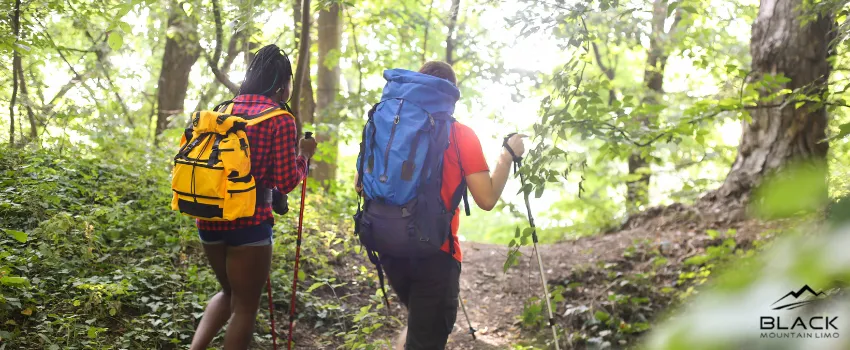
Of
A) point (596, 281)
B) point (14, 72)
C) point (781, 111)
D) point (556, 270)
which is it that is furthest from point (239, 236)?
point (781, 111)

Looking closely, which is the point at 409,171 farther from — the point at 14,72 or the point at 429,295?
the point at 14,72

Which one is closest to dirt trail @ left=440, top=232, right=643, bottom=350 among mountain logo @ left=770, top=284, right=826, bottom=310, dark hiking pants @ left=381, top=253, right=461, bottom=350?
dark hiking pants @ left=381, top=253, right=461, bottom=350

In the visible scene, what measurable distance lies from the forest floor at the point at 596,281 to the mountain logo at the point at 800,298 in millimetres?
4202

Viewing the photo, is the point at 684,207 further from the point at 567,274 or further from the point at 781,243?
the point at 781,243

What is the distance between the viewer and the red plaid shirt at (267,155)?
3631 millimetres

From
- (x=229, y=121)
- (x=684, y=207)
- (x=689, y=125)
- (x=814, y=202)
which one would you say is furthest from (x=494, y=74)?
(x=814, y=202)

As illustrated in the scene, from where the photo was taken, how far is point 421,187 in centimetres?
322

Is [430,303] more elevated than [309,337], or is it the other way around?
[430,303]

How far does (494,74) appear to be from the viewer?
8828 mm

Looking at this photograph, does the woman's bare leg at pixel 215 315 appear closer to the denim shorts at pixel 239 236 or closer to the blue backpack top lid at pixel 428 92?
the denim shorts at pixel 239 236

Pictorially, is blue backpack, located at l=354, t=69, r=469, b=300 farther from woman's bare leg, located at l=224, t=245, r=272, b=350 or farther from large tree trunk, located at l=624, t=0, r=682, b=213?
large tree trunk, located at l=624, t=0, r=682, b=213

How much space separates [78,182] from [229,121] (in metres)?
3.97

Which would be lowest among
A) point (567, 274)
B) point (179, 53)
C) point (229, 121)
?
point (567, 274)

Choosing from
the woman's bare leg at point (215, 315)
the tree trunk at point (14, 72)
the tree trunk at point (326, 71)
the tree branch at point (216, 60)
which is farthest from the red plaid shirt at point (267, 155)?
the tree trunk at point (326, 71)
